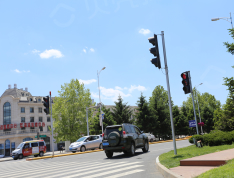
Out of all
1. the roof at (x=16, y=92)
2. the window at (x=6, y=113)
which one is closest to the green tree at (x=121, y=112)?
the window at (x=6, y=113)

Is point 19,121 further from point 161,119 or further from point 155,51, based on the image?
point 155,51

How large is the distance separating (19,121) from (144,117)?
35.2 metres

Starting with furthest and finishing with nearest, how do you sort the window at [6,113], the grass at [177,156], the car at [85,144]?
1. the window at [6,113]
2. the car at [85,144]
3. the grass at [177,156]

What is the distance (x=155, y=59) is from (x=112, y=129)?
6038 mm

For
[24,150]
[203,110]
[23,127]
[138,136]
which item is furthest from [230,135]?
[23,127]

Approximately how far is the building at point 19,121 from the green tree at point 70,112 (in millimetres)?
15471

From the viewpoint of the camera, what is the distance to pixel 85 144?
83.8ft

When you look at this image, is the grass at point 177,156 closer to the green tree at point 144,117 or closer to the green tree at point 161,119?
the green tree at point 144,117

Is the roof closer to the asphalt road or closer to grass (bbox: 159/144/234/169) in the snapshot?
A: the asphalt road

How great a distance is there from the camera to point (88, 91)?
46062 millimetres

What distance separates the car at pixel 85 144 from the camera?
81.9 ft

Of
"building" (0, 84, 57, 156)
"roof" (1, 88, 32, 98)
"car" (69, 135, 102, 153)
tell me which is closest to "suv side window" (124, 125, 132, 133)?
"car" (69, 135, 102, 153)

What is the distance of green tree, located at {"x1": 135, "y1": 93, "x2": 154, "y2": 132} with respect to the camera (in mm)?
43000

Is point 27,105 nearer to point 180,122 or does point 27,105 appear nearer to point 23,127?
point 23,127
